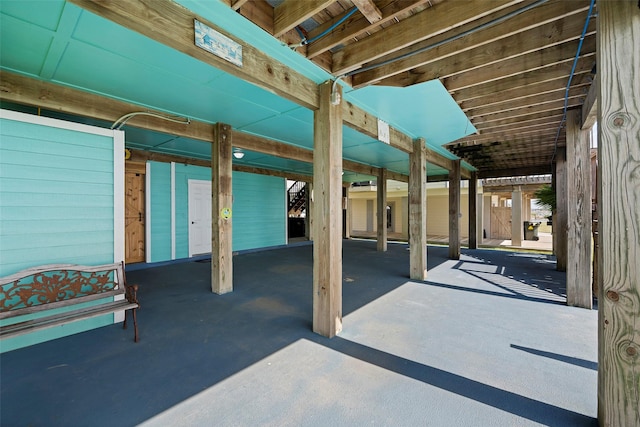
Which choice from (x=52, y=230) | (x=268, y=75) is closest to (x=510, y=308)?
(x=268, y=75)

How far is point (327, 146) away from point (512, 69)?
1983 mm

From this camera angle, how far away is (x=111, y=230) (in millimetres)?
2998

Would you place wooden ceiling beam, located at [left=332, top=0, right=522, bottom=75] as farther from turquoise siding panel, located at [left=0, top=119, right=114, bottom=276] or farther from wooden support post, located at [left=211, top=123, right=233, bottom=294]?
turquoise siding panel, located at [left=0, top=119, right=114, bottom=276]

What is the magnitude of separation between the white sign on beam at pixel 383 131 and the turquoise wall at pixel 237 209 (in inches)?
202

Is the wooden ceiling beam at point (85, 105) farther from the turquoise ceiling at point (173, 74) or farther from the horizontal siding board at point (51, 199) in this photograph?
the horizontal siding board at point (51, 199)

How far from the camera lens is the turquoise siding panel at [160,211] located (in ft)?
20.2

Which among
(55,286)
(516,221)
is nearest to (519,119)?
(55,286)

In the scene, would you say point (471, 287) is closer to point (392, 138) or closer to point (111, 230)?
point (392, 138)

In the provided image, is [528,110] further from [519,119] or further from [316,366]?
[316,366]

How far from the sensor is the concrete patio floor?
1607 mm

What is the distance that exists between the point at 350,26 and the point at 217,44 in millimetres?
983

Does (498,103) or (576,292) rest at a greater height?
(498,103)

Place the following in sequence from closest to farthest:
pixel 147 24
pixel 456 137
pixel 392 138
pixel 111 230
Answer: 1. pixel 147 24
2. pixel 111 230
3. pixel 392 138
4. pixel 456 137

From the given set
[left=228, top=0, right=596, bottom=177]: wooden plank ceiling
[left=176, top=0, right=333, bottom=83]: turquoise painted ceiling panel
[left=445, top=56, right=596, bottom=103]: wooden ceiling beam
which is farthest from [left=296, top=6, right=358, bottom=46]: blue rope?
[left=445, top=56, right=596, bottom=103]: wooden ceiling beam
